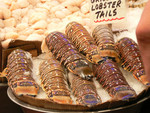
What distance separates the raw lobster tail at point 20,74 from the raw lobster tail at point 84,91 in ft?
0.95

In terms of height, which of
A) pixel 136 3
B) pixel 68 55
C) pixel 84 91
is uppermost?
pixel 136 3

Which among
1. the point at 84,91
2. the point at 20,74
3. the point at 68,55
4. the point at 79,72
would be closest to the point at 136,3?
the point at 68,55

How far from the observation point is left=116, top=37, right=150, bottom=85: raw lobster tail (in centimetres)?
167

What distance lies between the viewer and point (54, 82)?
5.26ft

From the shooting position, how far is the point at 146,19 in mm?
706

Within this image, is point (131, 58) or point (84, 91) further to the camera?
point (131, 58)

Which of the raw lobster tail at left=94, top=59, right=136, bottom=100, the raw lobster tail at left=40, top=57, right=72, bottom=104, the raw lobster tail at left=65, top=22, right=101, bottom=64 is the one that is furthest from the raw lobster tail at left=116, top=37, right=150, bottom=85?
the raw lobster tail at left=40, top=57, right=72, bottom=104

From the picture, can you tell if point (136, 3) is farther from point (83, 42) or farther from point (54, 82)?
point (54, 82)

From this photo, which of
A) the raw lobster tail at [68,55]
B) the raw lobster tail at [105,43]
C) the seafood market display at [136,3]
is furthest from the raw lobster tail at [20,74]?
the seafood market display at [136,3]

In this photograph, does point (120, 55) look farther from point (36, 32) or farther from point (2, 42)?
point (2, 42)

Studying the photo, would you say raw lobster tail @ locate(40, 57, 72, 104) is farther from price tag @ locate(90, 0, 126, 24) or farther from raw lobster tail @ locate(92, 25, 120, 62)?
price tag @ locate(90, 0, 126, 24)

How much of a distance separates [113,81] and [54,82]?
44 centimetres

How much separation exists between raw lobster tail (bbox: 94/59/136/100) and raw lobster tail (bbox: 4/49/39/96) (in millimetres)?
510

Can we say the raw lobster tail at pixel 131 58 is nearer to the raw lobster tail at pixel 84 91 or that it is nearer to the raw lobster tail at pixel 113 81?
the raw lobster tail at pixel 113 81
